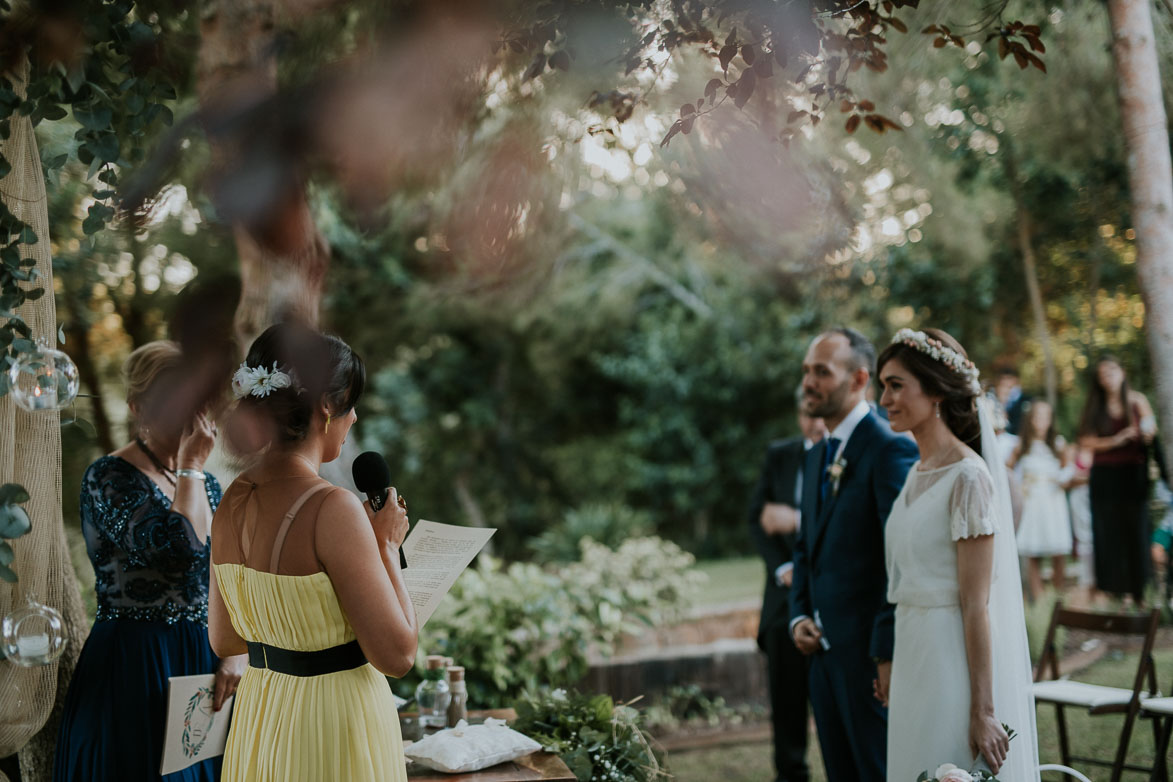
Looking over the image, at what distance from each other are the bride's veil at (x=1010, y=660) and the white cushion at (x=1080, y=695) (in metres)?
0.95

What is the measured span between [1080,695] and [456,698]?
8.40 feet

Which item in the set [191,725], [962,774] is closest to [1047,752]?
[962,774]

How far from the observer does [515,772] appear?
2488 mm

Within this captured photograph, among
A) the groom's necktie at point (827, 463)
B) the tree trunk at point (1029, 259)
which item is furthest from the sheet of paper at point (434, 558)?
the tree trunk at point (1029, 259)

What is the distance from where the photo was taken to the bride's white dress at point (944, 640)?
8.81 ft

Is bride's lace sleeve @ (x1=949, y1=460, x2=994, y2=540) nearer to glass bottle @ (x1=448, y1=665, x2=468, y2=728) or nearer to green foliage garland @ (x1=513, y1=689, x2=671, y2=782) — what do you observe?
green foliage garland @ (x1=513, y1=689, x2=671, y2=782)

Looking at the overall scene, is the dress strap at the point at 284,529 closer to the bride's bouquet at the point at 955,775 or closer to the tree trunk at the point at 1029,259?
the bride's bouquet at the point at 955,775

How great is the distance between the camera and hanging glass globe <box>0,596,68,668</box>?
2197mm

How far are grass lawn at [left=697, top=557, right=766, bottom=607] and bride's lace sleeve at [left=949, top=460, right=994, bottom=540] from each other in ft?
18.3

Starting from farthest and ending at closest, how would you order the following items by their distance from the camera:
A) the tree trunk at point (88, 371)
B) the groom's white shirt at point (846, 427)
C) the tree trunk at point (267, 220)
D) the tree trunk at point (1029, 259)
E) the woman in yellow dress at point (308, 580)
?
the tree trunk at point (1029, 259) → the tree trunk at point (88, 371) → the tree trunk at point (267, 220) → the groom's white shirt at point (846, 427) → the woman in yellow dress at point (308, 580)

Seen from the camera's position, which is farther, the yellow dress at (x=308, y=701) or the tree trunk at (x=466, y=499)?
the tree trunk at (x=466, y=499)

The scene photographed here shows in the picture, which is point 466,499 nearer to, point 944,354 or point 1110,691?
point 1110,691

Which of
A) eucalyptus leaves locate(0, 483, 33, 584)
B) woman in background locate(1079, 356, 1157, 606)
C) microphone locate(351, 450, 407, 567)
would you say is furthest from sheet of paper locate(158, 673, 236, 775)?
woman in background locate(1079, 356, 1157, 606)

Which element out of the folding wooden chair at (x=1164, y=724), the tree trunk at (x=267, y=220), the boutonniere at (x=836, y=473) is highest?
the tree trunk at (x=267, y=220)
